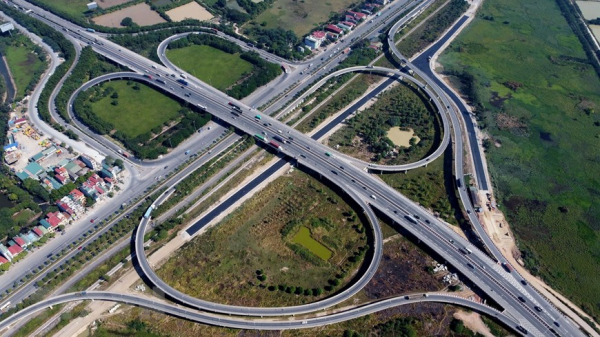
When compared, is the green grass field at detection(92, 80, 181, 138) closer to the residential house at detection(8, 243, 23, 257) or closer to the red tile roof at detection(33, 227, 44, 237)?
the red tile roof at detection(33, 227, 44, 237)

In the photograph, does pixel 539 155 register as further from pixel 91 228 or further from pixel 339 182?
pixel 91 228

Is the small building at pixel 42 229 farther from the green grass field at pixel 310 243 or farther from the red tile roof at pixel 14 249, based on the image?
the green grass field at pixel 310 243

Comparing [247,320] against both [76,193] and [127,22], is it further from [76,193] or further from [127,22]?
[127,22]

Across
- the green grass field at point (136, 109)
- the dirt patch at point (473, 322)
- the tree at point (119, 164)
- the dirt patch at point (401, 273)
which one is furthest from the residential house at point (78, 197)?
the dirt patch at point (473, 322)

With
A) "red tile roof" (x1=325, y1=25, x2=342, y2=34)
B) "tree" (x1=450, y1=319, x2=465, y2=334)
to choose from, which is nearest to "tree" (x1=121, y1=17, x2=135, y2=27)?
"red tile roof" (x1=325, y1=25, x2=342, y2=34)

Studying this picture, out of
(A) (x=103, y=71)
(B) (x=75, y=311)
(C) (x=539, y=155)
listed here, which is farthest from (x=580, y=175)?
(A) (x=103, y=71)

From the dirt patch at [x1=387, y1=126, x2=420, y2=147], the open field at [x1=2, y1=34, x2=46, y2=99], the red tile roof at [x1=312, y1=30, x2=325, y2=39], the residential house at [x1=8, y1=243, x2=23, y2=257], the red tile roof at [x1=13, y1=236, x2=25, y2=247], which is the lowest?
the dirt patch at [x1=387, y1=126, x2=420, y2=147]
